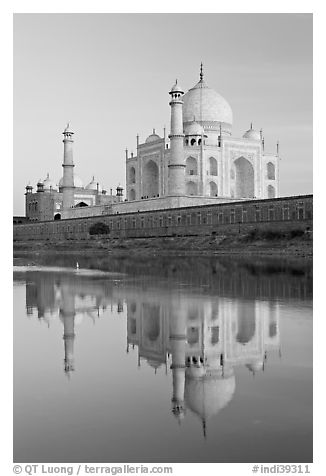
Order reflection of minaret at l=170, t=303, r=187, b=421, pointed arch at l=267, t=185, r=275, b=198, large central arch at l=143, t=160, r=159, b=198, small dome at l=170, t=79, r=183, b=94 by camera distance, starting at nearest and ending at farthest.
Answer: reflection of minaret at l=170, t=303, r=187, b=421
small dome at l=170, t=79, r=183, b=94
large central arch at l=143, t=160, r=159, b=198
pointed arch at l=267, t=185, r=275, b=198

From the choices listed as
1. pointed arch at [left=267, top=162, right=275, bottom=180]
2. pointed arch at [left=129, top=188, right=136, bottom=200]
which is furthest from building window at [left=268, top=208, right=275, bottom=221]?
pointed arch at [left=129, top=188, right=136, bottom=200]

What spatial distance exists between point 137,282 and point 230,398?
10.0 m

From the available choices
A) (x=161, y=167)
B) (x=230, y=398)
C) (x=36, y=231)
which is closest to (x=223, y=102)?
(x=161, y=167)

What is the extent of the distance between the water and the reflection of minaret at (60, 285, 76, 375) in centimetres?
2

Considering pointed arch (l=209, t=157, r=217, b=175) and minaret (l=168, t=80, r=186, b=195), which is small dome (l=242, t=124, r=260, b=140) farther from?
minaret (l=168, t=80, r=186, b=195)

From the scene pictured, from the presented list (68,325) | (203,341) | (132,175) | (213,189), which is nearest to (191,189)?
(213,189)

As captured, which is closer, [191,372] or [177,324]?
[191,372]

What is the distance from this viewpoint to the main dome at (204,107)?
50.4m

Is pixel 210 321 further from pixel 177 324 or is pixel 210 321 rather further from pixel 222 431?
pixel 222 431

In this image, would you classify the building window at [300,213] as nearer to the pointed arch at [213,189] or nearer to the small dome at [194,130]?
the pointed arch at [213,189]

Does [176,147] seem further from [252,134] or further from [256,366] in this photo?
[256,366]

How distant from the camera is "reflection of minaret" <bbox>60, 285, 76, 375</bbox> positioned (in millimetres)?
6505

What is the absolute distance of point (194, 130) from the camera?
159ft
